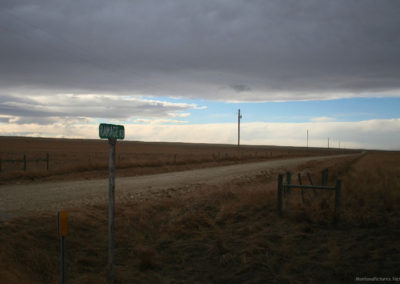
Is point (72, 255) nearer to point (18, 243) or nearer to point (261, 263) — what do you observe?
point (18, 243)

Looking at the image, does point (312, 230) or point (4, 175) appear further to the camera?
point (4, 175)

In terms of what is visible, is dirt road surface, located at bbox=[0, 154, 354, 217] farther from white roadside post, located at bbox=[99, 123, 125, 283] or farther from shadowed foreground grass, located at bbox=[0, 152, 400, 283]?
white roadside post, located at bbox=[99, 123, 125, 283]

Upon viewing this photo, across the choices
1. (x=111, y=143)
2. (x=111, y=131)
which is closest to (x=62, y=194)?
(x=111, y=143)

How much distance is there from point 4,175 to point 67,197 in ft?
27.0

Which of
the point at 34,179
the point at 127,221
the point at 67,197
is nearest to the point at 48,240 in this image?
the point at 127,221

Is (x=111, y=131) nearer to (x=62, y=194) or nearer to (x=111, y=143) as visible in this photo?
(x=111, y=143)

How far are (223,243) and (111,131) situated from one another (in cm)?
385

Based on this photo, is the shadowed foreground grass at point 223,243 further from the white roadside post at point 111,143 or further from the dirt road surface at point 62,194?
the dirt road surface at point 62,194

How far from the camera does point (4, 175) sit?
18500 millimetres

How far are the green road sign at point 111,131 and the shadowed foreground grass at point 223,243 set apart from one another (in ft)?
8.89

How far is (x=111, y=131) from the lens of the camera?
5.10 m

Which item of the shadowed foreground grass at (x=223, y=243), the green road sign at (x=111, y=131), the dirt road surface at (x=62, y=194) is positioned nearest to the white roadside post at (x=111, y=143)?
the green road sign at (x=111, y=131)

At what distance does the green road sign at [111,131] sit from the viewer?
16.4ft

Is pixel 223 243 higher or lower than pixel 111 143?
lower
